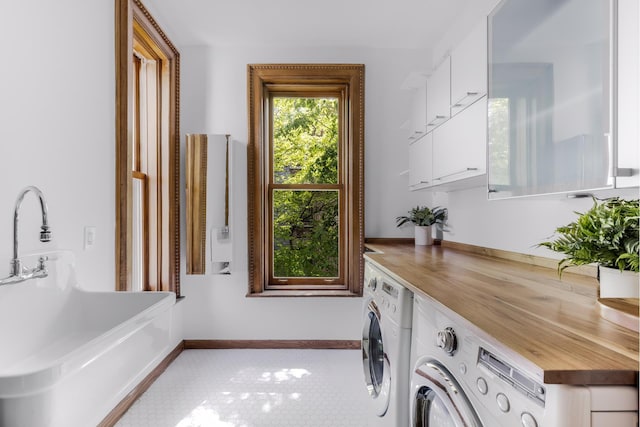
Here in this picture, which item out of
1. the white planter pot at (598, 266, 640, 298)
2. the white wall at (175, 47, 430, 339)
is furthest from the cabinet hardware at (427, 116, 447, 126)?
the white planter pot at (598, 266, 640, 298)

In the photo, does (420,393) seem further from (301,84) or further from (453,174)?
(301,84)

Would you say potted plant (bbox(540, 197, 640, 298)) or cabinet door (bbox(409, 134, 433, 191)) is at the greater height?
cabinet door (bbox(409, 134, 433, 191))

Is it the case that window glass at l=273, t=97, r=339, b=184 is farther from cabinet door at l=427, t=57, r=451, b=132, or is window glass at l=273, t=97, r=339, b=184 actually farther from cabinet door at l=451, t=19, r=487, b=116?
cabinet door at l=451, t=19, r=487, b=116

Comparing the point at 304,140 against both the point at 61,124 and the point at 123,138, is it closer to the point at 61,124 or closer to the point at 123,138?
the point at 123,138

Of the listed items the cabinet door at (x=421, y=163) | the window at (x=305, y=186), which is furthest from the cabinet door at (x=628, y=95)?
the window at (x=305, y=186)

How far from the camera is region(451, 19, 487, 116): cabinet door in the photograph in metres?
1.52

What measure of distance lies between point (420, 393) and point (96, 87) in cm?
194

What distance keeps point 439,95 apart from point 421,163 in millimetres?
459

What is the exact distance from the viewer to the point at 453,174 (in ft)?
6.01

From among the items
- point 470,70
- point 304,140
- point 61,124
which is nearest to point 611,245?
point 470,70

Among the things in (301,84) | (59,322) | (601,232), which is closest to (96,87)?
(59,322)

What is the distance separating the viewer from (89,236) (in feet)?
5.50

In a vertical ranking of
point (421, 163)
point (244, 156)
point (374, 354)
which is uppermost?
point (244, 156)

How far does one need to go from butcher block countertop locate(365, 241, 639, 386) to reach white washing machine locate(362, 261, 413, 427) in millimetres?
76
